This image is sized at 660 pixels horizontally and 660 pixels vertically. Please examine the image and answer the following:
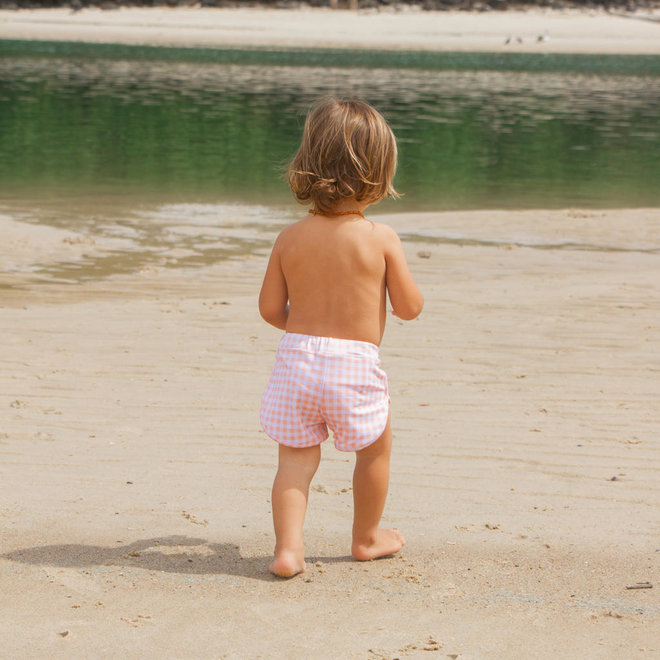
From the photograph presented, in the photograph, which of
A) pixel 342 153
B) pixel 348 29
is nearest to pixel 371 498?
pixel 342 153

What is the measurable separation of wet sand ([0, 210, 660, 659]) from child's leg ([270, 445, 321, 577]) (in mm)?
75

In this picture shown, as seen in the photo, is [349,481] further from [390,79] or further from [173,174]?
[390,79]

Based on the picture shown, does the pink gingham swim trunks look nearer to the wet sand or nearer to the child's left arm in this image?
the child's left arm

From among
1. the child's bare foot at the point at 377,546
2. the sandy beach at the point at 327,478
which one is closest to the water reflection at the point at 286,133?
the sandy beach at the point at 327,478

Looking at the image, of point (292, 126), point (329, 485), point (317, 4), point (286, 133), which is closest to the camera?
point (329, 485)

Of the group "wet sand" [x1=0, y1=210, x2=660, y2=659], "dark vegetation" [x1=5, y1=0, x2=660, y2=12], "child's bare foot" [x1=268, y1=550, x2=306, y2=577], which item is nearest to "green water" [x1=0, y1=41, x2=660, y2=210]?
"wet sand" [x1=0, y1=210, x2=660, y2=659]

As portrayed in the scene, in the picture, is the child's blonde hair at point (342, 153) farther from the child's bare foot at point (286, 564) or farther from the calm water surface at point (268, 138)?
the calm water surface at point (268, 138)

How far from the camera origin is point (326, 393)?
3.10 meters

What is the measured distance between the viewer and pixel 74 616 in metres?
2.89

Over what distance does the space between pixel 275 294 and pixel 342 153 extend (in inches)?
19.6

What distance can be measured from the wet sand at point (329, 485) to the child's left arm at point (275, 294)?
80cm

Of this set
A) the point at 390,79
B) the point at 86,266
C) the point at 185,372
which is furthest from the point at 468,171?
the point at 390,79

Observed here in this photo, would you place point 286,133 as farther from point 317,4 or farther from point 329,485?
point 317,4

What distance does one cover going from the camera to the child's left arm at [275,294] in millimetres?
3211
